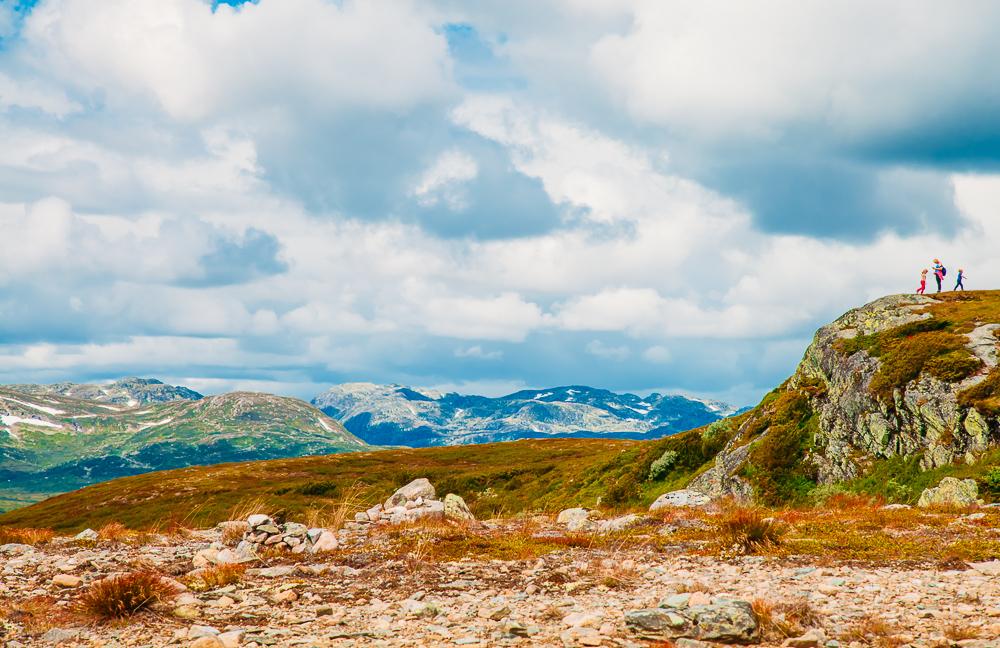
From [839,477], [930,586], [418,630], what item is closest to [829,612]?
[930,586]

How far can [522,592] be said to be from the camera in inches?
500

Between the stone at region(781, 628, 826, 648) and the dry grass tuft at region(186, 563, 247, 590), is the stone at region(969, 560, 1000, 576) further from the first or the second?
the dry grass tuft at region(186, 563, 247, 590)

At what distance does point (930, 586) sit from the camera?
456 inches

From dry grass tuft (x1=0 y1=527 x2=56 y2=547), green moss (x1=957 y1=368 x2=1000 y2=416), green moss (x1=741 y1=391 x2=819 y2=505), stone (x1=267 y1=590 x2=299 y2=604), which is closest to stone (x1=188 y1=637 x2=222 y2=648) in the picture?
stone (x1=267 y1=590 x2=299 y2=604)

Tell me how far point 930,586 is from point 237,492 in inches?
4374

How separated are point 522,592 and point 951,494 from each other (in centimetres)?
1989

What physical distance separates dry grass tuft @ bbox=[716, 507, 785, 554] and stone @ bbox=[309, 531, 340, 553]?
10.1 m

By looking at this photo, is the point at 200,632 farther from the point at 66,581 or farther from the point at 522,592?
the point at 66,581

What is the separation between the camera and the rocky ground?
31.0ft

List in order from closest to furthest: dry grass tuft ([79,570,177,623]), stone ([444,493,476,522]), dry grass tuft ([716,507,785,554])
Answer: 1. dry grass tuft ([79,570,177,623])
2. dry grass tuft ([716,507,785,554])
3. stone ([444,493,476,522])

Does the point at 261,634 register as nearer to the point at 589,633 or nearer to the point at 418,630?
the point at 418,630

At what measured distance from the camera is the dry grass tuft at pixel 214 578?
13.8 meters

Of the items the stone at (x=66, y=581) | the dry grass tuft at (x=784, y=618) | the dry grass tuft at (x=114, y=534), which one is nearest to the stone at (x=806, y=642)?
the dry grass tuft at (x=784, y=618)

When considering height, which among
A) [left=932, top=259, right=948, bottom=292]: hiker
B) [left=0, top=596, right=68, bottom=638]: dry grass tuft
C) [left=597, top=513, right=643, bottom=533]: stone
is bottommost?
[left=597, top=513, right=643, bottom=533]: stone
